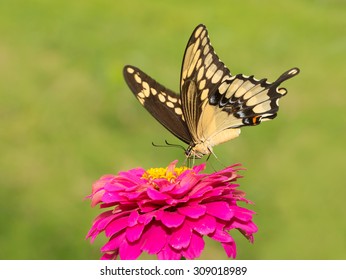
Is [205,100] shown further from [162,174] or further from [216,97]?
[162,174]

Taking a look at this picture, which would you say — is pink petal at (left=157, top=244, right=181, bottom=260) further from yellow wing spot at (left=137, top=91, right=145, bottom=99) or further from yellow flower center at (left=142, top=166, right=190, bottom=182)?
yellow wing spot at (left=137, top=91, right=145, bottom=99)

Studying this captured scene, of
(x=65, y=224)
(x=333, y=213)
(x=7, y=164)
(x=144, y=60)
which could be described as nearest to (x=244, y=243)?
(x=333, y=213)

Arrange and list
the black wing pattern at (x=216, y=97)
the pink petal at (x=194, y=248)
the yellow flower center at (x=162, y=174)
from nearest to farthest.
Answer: the pink petal at (x=194, y=248) < the yellow flower center at (x=162, y=174) < the black wing pattern at (x=216, y=97)

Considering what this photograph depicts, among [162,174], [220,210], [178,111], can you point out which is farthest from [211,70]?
[220,210]

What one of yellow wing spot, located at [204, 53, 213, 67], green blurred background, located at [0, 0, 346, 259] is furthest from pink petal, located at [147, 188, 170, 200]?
green blurred background, located at [0, 0, 346, 259]

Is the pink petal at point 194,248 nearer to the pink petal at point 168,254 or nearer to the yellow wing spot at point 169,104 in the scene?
the pink petal at point 168,254

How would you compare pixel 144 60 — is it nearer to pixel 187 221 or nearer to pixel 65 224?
pixel 65 224

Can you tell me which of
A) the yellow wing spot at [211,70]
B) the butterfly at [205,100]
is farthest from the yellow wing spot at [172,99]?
the yellow wing spot at [211,70]

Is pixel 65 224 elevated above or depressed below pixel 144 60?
below
